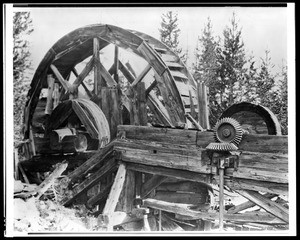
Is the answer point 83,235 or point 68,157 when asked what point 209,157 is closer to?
point 83,235

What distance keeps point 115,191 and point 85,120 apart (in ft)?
5.25

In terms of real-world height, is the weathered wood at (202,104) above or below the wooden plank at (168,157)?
above

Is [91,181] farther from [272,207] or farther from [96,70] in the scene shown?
[272,207]

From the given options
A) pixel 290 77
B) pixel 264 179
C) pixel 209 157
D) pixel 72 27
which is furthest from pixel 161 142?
pixel 72 27

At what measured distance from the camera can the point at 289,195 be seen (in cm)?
574

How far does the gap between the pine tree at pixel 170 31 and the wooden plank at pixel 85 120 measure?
2063 mm

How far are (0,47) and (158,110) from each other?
10.6ft

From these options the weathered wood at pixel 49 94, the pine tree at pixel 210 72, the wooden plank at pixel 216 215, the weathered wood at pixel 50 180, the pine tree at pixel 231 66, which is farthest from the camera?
the pine tree at pixel 210 72

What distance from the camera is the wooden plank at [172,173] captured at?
6.13 meters

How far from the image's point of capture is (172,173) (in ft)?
21.1

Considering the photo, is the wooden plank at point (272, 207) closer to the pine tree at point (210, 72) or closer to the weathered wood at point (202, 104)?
the weathered wood at point (202, 104)

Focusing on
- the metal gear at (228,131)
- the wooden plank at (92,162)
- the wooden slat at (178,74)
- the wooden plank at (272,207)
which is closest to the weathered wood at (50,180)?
the wooden plank at (92,162)

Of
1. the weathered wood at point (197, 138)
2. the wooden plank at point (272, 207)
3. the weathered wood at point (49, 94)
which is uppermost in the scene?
the weathered wood at point (49, 94)

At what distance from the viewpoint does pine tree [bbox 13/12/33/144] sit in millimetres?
6773
